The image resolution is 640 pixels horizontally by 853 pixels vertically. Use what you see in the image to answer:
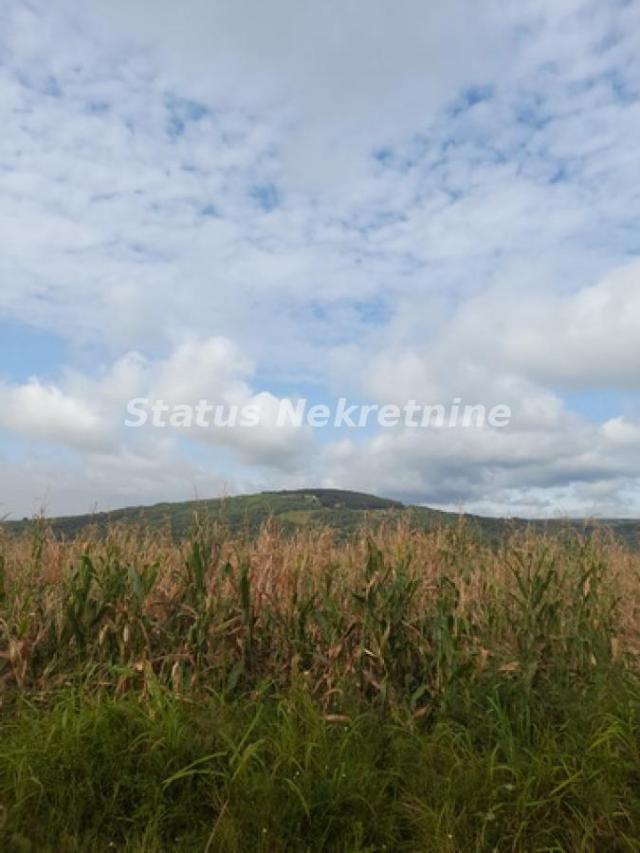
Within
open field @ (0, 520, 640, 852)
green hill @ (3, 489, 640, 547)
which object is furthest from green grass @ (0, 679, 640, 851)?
green hill @ (3, 489, 640, 547)

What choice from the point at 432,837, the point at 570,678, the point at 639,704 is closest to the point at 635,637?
the point at 570,678

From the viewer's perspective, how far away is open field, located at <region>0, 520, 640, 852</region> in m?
4.45

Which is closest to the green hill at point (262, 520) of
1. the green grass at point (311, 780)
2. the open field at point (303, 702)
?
the open field at point (303, 702)

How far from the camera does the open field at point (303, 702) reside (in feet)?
14.6

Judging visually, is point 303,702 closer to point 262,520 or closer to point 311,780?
point 311,780

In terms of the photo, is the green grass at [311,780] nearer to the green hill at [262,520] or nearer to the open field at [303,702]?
the open field at [303,702]

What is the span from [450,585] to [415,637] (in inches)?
35.0

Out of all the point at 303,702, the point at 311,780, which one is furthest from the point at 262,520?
the point at 311,780

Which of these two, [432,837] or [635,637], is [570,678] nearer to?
[635,637]

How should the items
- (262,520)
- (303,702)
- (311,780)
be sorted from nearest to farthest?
1. (311,780)
2. (303,702)
3. (262,520)

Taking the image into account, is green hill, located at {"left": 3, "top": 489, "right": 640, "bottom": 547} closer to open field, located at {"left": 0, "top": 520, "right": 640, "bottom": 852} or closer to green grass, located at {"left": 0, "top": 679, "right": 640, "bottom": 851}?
open field, located at {"left": 0, "top": 520, "right": 640, "bottom": 852}

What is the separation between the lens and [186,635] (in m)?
6.62

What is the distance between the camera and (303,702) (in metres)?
5.59

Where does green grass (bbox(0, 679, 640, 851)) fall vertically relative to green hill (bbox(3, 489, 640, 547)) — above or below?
below
